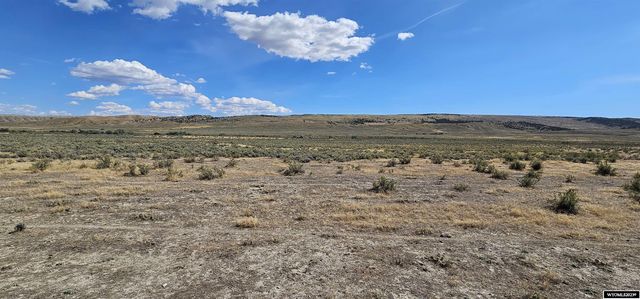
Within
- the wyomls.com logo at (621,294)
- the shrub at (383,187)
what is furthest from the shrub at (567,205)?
the wyomls.com logo at (621,294)

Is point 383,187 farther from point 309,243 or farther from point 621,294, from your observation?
point 621,294

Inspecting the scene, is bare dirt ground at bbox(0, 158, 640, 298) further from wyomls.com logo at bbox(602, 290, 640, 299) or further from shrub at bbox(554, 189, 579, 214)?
shrub at bbox(554, 189, 579, 214)

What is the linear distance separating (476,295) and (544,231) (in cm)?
488

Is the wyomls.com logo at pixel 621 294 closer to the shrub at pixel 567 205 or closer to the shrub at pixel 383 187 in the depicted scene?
the shrub at pixel 567 205

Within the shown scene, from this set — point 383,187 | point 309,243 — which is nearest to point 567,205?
point 383,187

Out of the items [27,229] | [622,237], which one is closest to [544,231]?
[622,237]

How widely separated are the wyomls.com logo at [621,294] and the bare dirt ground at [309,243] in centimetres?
17

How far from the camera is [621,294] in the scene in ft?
20.3

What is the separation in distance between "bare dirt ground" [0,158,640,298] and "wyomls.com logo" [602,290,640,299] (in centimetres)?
17

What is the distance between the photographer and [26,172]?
19.7 meters

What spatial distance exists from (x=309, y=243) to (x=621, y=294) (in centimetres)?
573

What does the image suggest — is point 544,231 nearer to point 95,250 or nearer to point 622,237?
point 622,237

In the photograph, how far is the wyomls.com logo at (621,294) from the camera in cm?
612

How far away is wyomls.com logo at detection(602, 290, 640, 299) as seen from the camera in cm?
612
